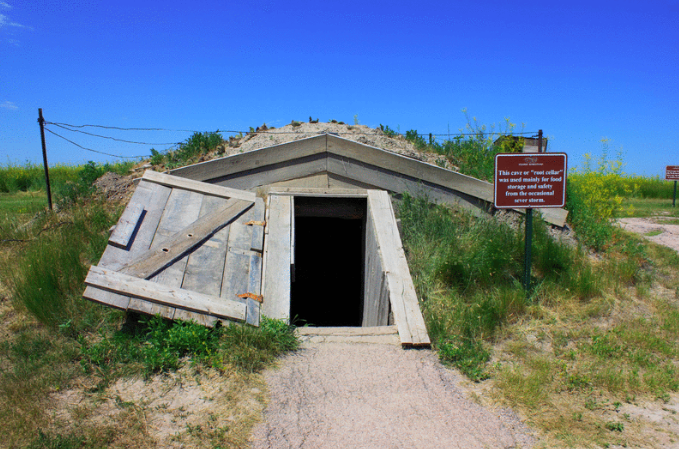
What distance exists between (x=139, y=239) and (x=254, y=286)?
152 cm

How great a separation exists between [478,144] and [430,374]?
6.30 metres

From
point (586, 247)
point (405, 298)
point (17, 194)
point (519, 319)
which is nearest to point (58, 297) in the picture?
point (405, 298)

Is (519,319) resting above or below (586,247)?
below

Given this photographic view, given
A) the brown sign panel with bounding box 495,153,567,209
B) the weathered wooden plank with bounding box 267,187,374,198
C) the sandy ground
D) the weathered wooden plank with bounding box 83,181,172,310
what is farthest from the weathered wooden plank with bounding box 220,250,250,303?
the sandy ground

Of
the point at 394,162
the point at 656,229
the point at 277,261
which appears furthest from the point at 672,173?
the point at 277,261

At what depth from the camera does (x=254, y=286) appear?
16.3 ft

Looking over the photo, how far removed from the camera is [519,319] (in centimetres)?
509

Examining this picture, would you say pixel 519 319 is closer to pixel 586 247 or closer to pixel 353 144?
pixel 586 247

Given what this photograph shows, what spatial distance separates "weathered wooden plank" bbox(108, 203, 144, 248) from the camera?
197 inches

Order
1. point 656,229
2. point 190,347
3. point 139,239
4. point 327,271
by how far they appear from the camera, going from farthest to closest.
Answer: point 327,271, point 656,229, point 139,239, point 190,347

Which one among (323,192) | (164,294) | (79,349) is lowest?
(79,349)

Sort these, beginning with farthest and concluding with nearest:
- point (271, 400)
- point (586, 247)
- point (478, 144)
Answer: point (478, 144) → point (586, 247) → point (271, 400)

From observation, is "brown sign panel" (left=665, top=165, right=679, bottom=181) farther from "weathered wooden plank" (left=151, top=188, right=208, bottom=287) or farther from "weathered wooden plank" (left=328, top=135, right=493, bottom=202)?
"weathered wooden plank" (left=151, top=188, right=208, bottom=287)

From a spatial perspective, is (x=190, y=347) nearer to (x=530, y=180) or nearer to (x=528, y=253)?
(x=528, y=253)
